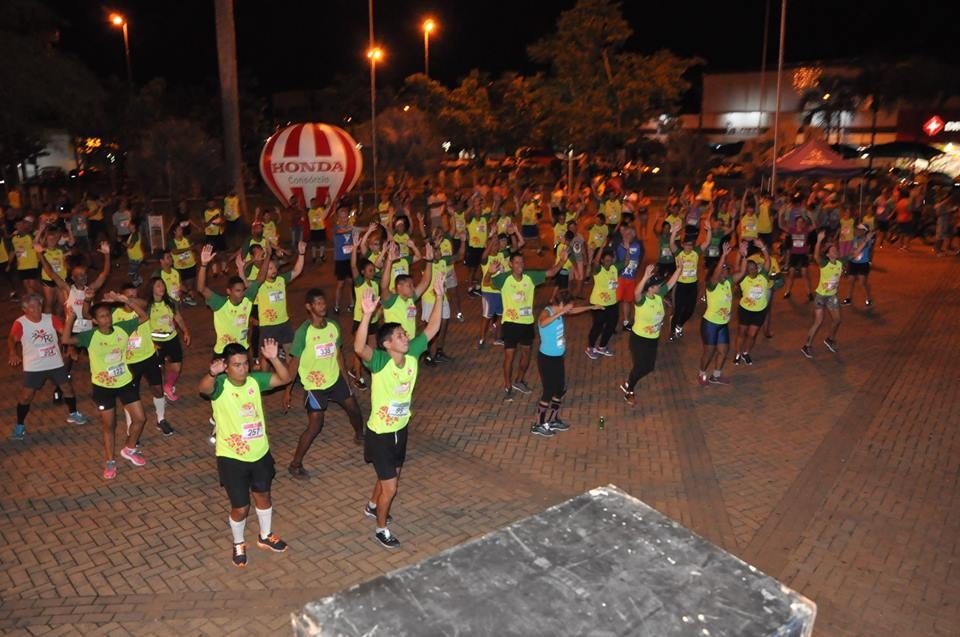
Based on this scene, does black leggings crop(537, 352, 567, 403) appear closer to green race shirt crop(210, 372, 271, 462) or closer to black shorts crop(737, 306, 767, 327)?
green race shirt crop(210, 372, 271, 462)

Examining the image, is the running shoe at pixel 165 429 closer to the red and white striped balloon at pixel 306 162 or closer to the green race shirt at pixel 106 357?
the green race shirt at pixel 106 357

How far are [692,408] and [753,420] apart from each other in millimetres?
786

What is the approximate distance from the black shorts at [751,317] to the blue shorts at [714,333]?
0.85 meters

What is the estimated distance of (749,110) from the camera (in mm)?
57688

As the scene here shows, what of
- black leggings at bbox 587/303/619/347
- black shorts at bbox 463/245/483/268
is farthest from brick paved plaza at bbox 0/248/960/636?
black shorts at bbox 463/245/483/268

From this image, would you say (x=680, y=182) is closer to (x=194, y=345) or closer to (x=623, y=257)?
(x=623, y=257)

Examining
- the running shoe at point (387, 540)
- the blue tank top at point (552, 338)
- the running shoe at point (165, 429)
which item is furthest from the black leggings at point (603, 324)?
the running shoe at point (165, 429)

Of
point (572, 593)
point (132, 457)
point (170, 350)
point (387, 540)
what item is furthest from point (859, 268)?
point (572, 593)

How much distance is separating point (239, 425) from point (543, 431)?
4.12m

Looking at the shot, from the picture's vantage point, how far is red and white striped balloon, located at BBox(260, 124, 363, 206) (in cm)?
2286

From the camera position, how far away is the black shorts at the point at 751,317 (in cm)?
1157

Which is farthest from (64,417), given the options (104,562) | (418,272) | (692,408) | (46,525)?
(418,272)

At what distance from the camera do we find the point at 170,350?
31.8ft

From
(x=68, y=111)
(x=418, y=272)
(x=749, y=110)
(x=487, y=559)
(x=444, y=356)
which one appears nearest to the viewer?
(x=487, y=559)
